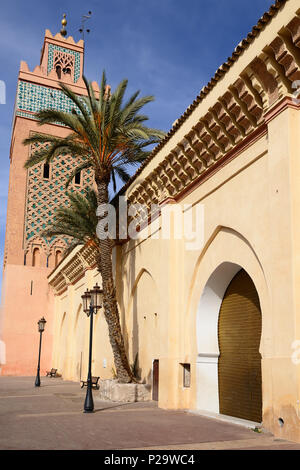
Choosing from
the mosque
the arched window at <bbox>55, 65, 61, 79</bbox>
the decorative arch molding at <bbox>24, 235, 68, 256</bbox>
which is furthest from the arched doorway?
the arched window at <bbox>55, 65, 61, 79</bbox>

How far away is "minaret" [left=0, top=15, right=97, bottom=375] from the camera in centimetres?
2461

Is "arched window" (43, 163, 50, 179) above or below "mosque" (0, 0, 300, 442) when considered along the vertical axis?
above

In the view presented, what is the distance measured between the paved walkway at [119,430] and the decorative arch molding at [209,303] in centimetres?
62

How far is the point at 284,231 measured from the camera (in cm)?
681

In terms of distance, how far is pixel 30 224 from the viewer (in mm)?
25453

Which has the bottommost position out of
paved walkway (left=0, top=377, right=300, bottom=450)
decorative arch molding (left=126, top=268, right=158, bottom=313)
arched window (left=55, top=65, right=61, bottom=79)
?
paved walkway (left=0, top=377, right=300, bottom=450)

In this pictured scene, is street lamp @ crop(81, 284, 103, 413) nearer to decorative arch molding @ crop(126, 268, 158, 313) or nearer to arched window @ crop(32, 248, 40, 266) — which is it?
decorative arch molding @ crop(126, 268, 158, 313)

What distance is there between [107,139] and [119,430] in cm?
728

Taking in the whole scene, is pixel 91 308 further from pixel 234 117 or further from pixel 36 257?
pixel 36 257

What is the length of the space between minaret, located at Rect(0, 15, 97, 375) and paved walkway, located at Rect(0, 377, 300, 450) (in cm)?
1414

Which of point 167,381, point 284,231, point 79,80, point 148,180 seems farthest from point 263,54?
point 79,80

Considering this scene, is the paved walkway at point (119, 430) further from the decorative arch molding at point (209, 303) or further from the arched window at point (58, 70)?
the arched window at point (58, 70)

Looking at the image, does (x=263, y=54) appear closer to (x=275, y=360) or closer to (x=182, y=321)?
(x=275, y=360)

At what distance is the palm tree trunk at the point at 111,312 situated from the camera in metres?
12.3
